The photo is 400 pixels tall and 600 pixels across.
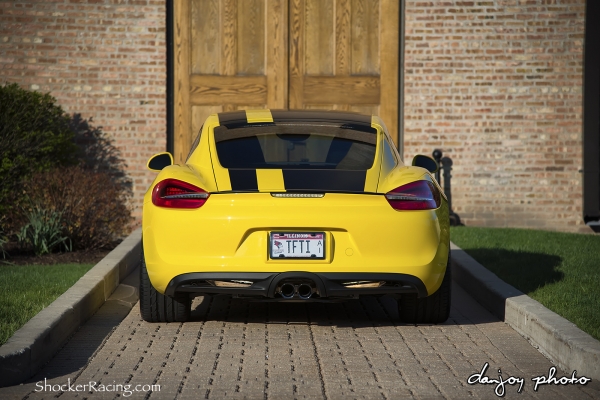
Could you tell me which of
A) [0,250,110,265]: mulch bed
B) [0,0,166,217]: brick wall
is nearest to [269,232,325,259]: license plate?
[0,250,110,265]: mulch bed

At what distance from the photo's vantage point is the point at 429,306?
6672 mm

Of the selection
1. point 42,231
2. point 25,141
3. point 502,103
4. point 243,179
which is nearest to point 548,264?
point 243,179

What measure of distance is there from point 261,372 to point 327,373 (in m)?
0.37

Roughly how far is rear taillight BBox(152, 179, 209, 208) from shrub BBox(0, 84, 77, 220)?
478 centimetres

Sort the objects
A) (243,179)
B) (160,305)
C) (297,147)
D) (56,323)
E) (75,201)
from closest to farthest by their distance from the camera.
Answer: (56,323) < (243,179) < (160,305) < (297,147) < (75,201)

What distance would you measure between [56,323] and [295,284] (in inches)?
60.9

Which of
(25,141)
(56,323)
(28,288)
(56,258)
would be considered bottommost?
(56,258)

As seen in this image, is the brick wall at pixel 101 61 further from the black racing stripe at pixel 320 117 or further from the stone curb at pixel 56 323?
the black racing stripe at pixel 320 117

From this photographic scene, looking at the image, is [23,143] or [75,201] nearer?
[75,201]

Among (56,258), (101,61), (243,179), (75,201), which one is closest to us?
(243,179)

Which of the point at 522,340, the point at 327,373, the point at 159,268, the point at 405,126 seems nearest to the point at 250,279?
the point at 159,268

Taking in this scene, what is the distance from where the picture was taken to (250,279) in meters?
6.06

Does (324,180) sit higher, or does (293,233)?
(324,180)

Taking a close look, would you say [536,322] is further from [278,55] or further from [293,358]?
[278,55]
